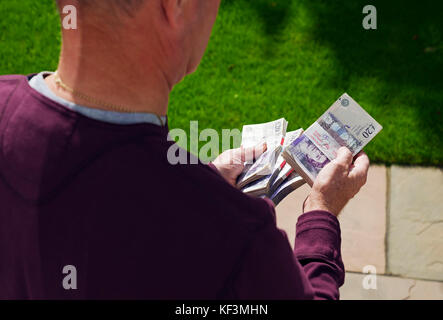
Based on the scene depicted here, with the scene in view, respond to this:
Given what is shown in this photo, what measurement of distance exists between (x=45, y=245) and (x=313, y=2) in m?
4.26

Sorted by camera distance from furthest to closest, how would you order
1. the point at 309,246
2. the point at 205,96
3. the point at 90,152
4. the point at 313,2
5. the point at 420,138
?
the point at 313,2 < the point at 205,96 < the point at 420,138 < the point at 309,246 < the point at 90,152

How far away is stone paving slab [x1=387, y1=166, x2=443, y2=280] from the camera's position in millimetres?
3385

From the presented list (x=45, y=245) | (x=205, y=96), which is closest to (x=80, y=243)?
(x=45, y=245)

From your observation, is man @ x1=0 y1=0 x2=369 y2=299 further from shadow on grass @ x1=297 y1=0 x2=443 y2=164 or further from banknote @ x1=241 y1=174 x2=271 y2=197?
shadow on grass @ x1=297 y1=0 x2=443 y2=164

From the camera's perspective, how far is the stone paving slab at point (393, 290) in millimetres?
3254

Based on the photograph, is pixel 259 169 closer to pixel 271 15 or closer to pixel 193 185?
pixel 193 185

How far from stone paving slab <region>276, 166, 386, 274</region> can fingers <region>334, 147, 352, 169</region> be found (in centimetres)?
130

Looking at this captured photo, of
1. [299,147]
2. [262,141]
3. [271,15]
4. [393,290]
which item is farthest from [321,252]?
[271,15]

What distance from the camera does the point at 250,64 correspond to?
4512 millimetres

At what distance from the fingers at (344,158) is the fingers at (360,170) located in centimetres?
4

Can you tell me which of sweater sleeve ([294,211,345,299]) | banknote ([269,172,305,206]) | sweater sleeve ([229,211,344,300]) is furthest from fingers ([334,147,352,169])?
sweater sleeve ([229,211,344,300])

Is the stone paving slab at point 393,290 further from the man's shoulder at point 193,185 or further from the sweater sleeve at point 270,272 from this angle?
the man's shoulder at point 193,185

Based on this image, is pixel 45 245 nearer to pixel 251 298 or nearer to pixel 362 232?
pixel 251 298

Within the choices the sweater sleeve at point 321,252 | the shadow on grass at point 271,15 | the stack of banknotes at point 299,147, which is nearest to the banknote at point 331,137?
the stack of banknotes at point 299,147
